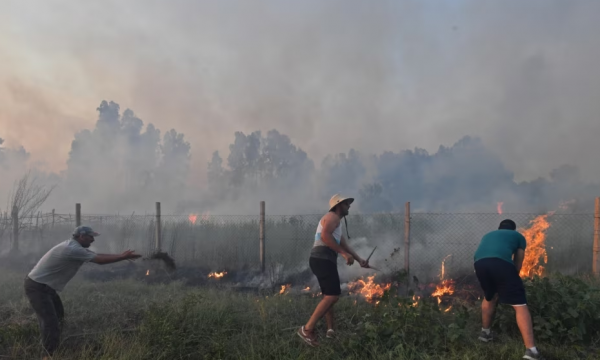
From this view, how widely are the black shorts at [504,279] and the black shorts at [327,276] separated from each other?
1.86 m

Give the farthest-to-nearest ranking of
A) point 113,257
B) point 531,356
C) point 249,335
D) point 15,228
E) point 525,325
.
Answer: point 15,228
point 249,335
point 113,257
point 525,325
point 531,356

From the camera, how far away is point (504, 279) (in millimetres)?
4738

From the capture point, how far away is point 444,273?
8984 millimetres

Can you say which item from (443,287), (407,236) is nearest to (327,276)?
(407,236)

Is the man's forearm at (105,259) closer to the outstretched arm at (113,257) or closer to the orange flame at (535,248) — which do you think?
the outstretched arm at (113,257)

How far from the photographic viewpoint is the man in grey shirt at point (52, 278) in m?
4.82

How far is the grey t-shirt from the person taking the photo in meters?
4.95

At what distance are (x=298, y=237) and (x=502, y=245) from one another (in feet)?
25.3

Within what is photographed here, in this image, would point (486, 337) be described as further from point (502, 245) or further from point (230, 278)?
point (230, 278)

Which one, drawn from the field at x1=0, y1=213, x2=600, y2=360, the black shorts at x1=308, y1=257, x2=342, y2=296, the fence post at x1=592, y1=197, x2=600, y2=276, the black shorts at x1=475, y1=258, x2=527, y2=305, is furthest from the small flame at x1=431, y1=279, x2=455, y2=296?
the black shorts at x1=308, y1=257, x2=342, y2=296

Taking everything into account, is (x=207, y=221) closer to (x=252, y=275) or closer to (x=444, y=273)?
(x=252, y=275)

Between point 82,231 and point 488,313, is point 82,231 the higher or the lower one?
the higher one

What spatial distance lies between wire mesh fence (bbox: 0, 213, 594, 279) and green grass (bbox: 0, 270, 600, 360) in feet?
11.0

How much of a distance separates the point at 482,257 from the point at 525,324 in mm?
885
